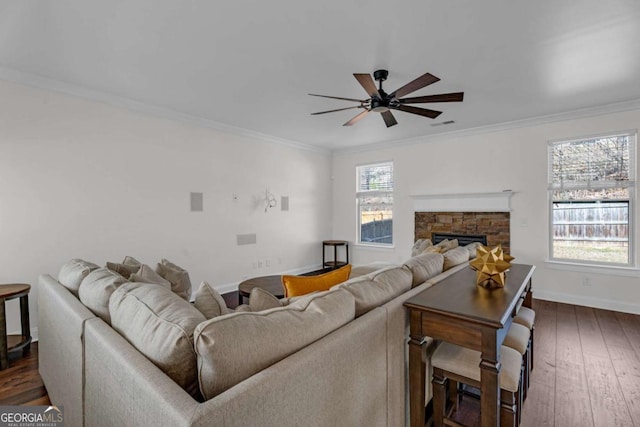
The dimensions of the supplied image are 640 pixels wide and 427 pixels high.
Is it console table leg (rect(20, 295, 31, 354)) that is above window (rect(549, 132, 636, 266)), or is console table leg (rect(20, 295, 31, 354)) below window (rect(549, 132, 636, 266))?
below

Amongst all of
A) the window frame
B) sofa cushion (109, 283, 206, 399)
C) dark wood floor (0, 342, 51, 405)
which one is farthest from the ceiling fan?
dark wood floor (0, 342, 51, 405)

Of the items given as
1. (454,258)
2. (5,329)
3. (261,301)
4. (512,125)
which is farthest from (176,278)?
(512,125)

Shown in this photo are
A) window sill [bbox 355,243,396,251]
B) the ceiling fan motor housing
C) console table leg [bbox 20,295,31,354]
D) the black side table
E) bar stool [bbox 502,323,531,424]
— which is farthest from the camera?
the black side table

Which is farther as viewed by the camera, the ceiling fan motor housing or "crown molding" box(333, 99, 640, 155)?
"crown molding" box(333, 99, 640, 155)

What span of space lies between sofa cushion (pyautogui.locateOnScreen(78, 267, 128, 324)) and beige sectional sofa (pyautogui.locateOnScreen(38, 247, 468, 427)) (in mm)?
48

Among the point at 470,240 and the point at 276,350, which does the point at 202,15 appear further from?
the point at 470,240

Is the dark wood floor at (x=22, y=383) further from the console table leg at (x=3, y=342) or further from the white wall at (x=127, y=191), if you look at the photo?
the white wall at (x=127, y=191)

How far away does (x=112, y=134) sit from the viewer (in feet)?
11.7

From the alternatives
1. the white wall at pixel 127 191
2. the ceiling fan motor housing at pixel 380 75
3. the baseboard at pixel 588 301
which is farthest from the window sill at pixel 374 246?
the ceiling fan motor housing at pixel 380 75

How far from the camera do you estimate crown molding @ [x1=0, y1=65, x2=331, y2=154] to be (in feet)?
9.59

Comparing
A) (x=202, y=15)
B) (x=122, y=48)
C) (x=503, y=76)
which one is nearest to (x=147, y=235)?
(x=122, y=48)

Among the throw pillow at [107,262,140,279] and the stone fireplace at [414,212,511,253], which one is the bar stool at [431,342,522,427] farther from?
the stone fireplace at [414,212,511,253]

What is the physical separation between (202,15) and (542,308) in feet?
16.2

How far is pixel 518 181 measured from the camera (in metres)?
4.52
